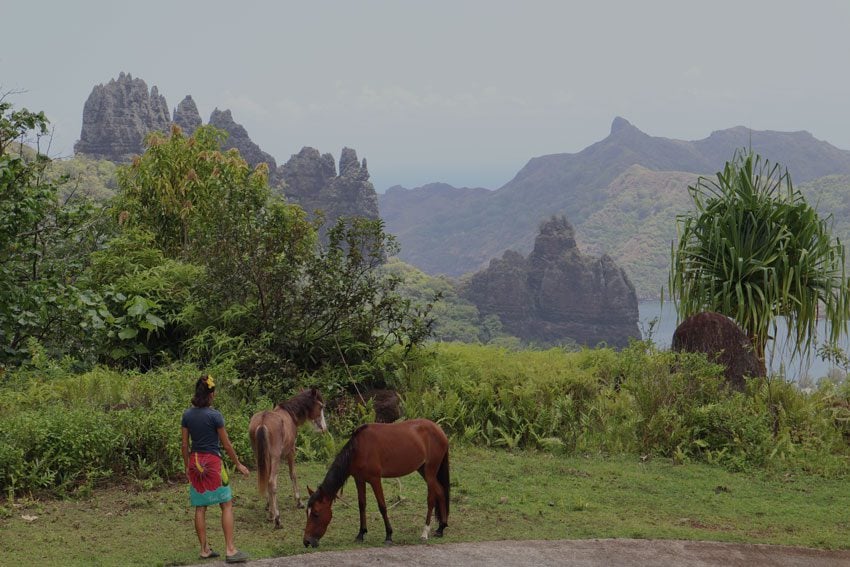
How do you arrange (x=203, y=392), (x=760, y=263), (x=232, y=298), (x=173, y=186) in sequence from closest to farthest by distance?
1. (x=203, y=392)
2. (x=232, y=298)
3. (x=760, y=263)
4. (x=173, y=186)

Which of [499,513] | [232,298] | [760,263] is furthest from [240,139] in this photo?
[499,513]

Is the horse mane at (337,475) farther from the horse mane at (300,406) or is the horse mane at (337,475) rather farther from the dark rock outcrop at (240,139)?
the dark rock outcrop at (240,139)

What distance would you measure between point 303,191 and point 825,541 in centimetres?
13815

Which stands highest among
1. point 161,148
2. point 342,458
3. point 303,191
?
point 303,191

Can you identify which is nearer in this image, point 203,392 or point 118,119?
point 203,392

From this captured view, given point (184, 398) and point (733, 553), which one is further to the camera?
point (184, 398)

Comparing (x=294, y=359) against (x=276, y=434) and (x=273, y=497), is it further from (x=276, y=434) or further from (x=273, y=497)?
(x=273, y=497)

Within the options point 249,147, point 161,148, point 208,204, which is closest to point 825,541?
point 208,204

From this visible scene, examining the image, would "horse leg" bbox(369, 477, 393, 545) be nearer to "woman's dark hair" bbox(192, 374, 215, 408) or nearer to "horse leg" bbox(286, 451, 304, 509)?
"horse leg" bbox(286, 451, 304, 509)

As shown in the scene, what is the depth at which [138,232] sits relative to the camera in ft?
58.1

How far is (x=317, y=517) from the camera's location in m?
7.83

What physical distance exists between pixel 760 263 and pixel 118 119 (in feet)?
410

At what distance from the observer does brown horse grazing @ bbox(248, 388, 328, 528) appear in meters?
8.45

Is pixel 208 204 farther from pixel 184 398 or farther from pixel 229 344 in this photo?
pixel 184 398
